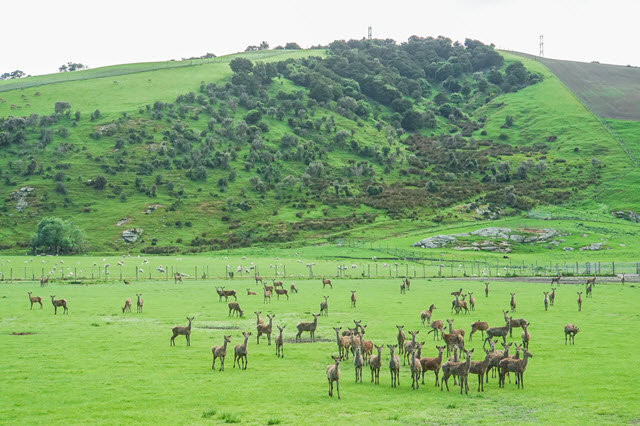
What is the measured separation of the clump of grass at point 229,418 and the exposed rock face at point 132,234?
4197 inches

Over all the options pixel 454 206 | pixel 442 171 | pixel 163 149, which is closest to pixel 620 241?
pixel 454 206

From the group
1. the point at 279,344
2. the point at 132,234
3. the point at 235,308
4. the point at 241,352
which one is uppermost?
the point at 241,352

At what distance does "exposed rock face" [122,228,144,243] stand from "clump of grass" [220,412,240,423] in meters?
107

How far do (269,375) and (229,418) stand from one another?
5.64 meters

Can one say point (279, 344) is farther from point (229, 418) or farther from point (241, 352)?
point (229, 418)

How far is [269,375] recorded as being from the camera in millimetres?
23156

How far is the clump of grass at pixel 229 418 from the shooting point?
17.5 metres

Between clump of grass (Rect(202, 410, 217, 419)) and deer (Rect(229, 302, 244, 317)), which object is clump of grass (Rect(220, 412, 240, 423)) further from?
deer (Rect(229, 302, 244, 317))

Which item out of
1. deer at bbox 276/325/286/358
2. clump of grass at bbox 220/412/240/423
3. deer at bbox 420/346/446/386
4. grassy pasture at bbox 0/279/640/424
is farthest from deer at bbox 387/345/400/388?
clump of grass at bbox 220/412/240/423

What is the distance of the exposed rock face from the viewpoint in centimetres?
11806

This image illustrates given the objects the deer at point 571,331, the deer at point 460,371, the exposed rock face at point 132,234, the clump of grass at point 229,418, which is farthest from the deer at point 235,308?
the exposed rock face at point 132,234

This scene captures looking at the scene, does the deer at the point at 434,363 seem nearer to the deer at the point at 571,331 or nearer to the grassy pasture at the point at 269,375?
the grassy pasture at the point at 269,375

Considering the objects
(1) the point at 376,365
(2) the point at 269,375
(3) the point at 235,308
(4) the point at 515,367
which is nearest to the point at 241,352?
(2) the point at 269,375

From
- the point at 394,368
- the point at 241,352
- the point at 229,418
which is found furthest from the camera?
the point at 241,352
